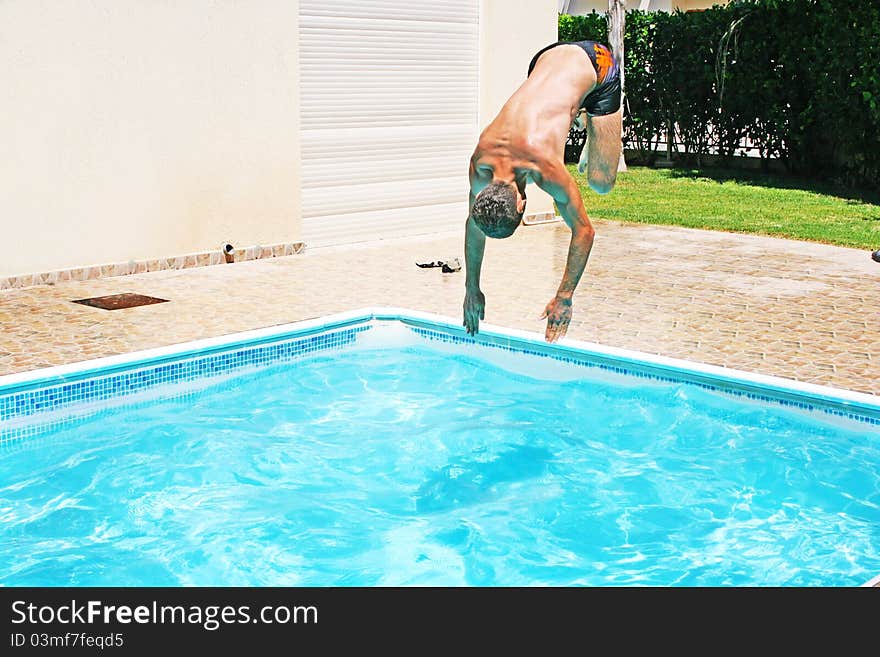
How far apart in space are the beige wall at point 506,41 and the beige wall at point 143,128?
120 inches

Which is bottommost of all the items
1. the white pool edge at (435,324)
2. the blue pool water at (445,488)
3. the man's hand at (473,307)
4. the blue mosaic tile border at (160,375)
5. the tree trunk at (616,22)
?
the blue pool water at (445,488)

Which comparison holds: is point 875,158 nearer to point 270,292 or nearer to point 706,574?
point 270,292

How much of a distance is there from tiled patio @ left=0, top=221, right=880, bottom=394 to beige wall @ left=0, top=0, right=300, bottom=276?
469 millimetres

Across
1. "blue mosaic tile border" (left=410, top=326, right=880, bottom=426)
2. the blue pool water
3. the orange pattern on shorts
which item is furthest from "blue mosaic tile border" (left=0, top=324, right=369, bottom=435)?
the orange pattern on shorts

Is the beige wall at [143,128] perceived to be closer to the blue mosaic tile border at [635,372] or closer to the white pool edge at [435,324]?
the white pool edge at [435,324]

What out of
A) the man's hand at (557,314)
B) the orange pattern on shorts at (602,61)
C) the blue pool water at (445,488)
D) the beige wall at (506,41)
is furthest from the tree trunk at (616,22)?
the man's hand at (557,314)

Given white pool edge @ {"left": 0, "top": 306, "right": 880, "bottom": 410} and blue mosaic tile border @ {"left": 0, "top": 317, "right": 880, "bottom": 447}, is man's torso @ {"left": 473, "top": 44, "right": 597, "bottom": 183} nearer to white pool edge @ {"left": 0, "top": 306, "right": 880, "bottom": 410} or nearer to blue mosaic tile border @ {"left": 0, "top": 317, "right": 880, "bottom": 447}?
white pool edge @ {"left": 0, "top": 306, "right": 880, "bottom": 410}

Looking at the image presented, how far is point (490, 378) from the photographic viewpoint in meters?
8.68

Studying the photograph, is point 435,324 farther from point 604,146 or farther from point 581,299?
point 604,146

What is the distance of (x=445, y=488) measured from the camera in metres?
7.06

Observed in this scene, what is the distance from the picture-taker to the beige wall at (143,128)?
33.8 feet

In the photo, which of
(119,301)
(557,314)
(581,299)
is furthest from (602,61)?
(119,301)

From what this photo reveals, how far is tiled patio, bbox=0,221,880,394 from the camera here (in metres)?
8.32
